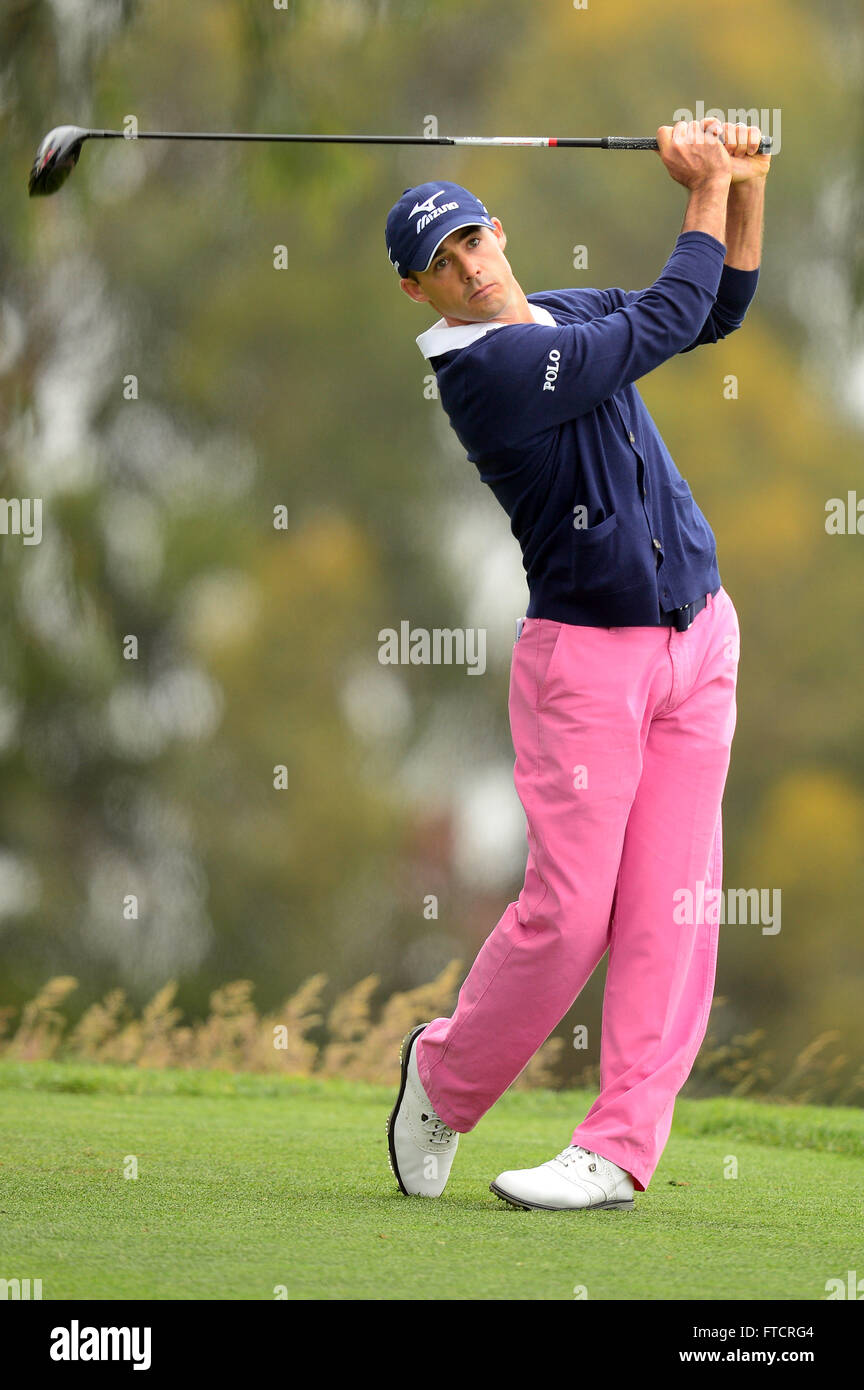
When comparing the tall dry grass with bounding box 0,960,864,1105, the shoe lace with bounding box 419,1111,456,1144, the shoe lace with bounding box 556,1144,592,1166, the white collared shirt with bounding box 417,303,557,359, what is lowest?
the shoe lace with bounding box 556,1144,592,1166

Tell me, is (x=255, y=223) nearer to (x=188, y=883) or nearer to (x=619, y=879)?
(x=188, y=883)

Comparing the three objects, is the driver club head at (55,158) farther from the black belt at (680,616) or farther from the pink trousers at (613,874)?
the black belt at (680,616)

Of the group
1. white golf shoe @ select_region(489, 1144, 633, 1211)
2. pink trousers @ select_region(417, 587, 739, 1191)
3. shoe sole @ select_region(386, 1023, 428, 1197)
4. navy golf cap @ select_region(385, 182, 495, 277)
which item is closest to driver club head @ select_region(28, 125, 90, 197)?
navy golf cap @ select_region(385, 182, 495, 277)

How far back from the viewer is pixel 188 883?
573 cm

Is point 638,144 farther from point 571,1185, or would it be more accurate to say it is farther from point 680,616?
point 571,1185

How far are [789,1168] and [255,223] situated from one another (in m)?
3.98

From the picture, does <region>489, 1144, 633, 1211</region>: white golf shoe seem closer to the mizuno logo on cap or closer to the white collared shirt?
the white collared shirt

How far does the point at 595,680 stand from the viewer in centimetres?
221

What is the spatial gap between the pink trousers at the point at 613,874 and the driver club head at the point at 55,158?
3.41 ft

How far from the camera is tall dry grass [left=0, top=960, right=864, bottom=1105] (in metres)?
5.16

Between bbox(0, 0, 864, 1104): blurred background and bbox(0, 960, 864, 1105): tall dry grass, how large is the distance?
0.32 ft

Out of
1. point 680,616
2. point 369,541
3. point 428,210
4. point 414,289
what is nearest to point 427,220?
point 428,210

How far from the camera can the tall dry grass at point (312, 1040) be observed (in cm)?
516
